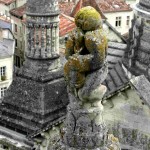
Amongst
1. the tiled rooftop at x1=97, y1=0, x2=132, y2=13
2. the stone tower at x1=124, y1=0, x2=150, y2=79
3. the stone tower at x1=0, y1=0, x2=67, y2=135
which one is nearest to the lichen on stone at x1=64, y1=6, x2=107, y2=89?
the stone tower at x1=124, y1=0, x2=150, y2=79

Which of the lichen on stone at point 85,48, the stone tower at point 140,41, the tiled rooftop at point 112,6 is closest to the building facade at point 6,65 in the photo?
the tiled rooftop at point 112,6

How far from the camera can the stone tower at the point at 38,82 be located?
947 inches

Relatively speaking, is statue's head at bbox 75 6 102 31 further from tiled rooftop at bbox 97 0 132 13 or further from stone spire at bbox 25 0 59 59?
tiled rooftop at bbox 97 0 132 13

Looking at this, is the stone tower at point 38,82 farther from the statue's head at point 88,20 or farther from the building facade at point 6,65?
the building facade at point 6,65

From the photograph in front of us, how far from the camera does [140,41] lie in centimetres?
2283

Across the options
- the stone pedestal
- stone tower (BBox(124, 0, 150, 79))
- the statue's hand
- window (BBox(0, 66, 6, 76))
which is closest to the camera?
the statue's hand

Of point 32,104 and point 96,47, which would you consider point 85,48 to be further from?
point 32,104

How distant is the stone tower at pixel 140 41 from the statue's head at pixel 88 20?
48.2 ft

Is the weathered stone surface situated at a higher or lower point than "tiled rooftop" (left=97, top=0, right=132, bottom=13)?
higher

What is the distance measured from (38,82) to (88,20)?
17.4 meters

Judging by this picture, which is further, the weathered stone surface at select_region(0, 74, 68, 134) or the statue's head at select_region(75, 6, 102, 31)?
the weathered stone surface at select_region(0, 74, 68, 134)

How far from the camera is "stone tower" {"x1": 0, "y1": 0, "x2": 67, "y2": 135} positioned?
24.1m

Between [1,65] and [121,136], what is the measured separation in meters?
26.3

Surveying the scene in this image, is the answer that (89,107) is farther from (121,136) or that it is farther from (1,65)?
(1,65)
